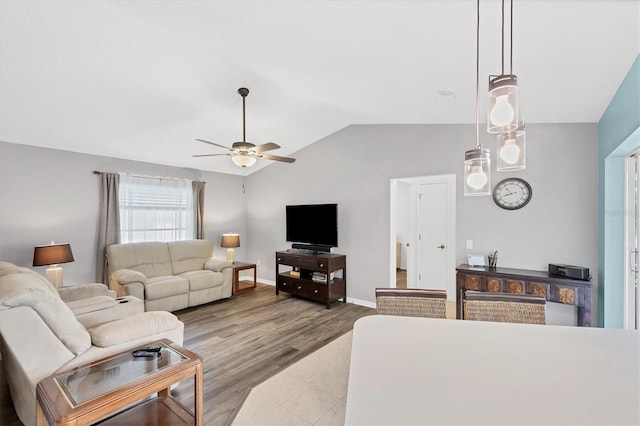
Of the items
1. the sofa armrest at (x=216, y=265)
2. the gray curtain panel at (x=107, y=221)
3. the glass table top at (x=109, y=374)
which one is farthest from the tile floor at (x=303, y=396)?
the gray curtain panel at (x=107, y=221)

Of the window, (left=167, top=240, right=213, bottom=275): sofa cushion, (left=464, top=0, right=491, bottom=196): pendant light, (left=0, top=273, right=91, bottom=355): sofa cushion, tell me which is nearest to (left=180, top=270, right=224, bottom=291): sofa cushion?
(left=167, top=240, right=213, bottom=275): sofa cushion

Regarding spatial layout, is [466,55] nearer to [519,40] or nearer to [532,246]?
[519,40]

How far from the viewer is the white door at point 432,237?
15.9ft

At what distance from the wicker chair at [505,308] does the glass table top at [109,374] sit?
6.45ft

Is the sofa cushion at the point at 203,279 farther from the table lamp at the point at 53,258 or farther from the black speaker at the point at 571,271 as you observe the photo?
the black speaker at the point at 571,271

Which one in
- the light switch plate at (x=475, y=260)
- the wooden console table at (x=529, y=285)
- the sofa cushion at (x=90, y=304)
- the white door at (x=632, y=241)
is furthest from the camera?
the light switch plate at (x=475, y=260)

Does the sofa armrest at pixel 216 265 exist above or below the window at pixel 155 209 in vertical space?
below

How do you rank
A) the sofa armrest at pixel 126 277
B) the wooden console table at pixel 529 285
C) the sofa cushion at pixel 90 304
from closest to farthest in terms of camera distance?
1. the wooden console table at pixel 529 285
2. the sofa cushion at pixel 90 304
3. the sofa armrest at pixel 126 277

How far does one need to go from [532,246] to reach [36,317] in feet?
14.8

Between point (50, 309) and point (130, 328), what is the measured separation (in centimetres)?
49

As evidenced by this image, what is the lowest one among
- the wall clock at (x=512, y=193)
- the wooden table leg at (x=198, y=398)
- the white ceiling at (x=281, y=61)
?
the wooden table leg at (x=198, y=398)

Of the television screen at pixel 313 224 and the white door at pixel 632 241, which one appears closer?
the white door at pixel 632 241

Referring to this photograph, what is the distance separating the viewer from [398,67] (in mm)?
2512

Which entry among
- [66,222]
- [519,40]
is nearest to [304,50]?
[519,40]
